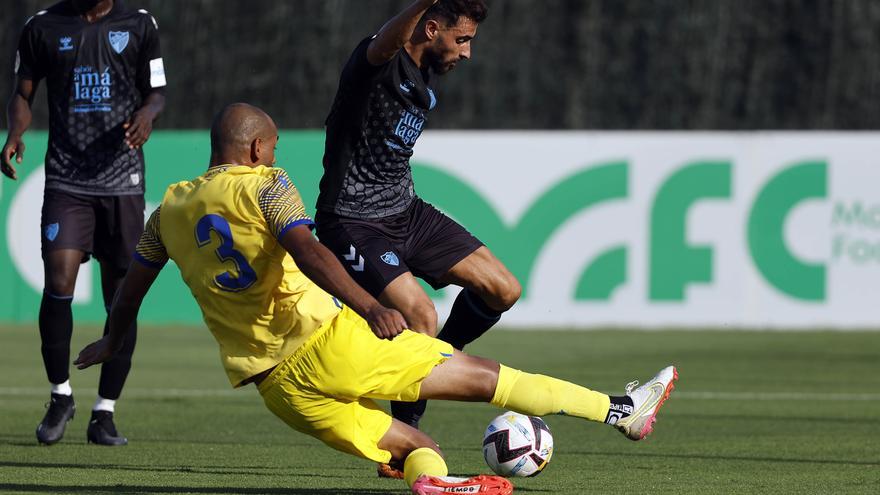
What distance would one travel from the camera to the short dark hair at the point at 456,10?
7.05 metres

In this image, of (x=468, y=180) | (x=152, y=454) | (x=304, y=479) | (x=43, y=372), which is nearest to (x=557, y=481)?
(x=304, y=479)

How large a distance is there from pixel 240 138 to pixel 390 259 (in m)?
1.27

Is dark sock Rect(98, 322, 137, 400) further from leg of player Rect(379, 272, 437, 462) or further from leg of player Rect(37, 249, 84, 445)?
leg of player Rect(379, 272, 437, 462)

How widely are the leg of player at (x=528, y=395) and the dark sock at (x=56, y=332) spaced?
9.69 feet

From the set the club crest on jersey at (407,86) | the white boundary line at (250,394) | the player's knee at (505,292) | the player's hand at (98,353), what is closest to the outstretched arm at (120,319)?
the player's hand at (98,353)

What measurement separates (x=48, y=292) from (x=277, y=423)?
5.74ft

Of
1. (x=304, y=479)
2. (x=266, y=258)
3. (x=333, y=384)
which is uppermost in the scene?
(x=266, y=258)

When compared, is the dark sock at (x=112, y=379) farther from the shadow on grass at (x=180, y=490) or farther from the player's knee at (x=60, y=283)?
the shadow on grass at (x=180, y=490)

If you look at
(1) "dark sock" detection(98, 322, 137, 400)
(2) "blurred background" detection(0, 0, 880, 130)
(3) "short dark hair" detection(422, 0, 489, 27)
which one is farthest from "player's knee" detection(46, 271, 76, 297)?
(2) "blurred background" detection(0, 0, 880, 130)

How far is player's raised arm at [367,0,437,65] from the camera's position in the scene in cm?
646

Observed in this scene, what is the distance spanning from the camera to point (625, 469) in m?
7.08

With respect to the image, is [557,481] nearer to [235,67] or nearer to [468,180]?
[468,180]

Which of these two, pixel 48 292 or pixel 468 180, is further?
pixel 468 180

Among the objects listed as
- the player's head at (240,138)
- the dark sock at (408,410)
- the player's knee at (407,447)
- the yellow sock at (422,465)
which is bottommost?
the dark sock at (408,410)
